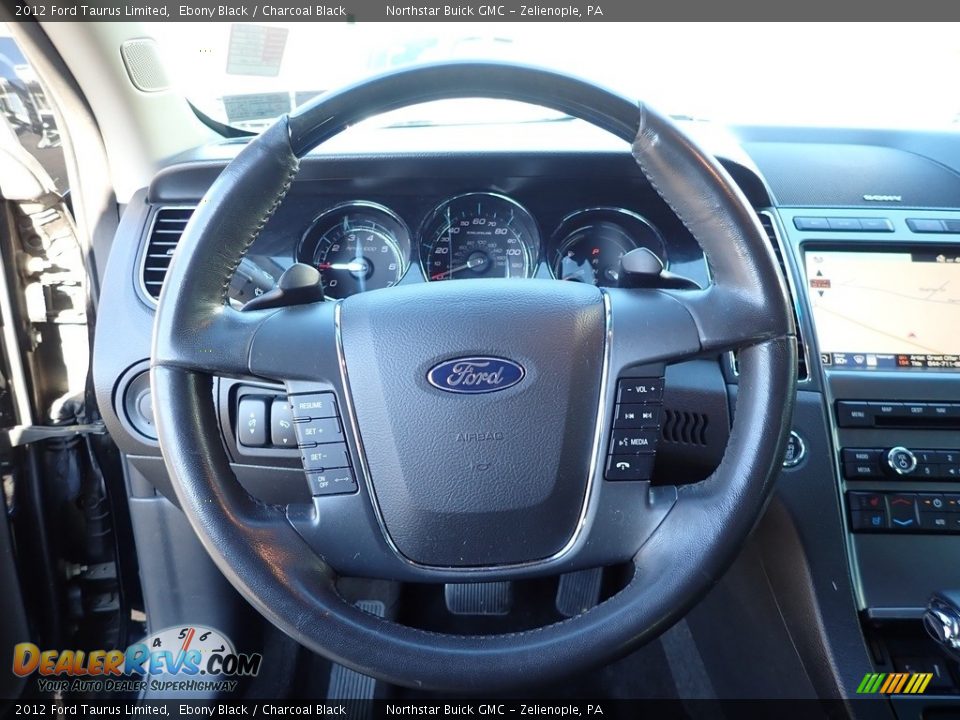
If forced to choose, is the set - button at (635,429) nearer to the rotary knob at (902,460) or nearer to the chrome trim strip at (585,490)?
the chrome trim strip at (585,490)

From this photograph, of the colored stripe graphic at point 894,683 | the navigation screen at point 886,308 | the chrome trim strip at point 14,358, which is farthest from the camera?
the chrome trim strip at point 14,358

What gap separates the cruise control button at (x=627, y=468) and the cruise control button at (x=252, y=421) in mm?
676

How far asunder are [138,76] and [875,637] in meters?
2.03

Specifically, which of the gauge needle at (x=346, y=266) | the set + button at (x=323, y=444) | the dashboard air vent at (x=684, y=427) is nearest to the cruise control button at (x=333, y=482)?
the set + button at (x=323, y=444)

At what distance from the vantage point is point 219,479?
3.08 ft

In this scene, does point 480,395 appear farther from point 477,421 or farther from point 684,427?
point 684,427

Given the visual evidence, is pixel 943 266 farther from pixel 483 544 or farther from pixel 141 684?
pixel 141 684

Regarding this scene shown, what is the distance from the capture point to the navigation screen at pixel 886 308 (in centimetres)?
152

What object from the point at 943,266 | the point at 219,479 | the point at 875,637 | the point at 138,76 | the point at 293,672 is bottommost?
the point at 293,672

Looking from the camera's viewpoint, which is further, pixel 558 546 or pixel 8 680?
pixel 8 680

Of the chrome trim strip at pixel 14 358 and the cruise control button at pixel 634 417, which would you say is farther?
the chrome trim strip at pixel 14 358

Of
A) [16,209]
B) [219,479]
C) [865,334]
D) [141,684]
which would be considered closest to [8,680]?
[141,684]

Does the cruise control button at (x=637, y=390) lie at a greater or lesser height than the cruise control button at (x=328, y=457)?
greater

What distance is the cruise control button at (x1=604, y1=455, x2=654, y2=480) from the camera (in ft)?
3.23
